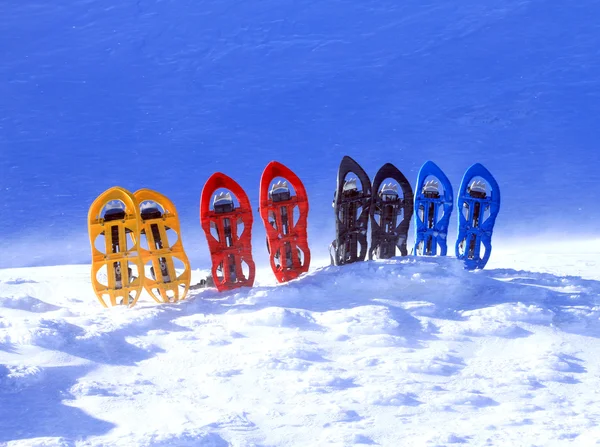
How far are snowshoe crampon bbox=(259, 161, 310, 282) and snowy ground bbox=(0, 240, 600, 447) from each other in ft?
0.79

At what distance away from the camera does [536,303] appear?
21.2 feet

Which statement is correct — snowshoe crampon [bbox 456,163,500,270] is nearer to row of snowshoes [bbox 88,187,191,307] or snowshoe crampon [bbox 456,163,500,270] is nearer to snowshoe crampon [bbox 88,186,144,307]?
row of snowshoes [bbox 88,187,191,307]

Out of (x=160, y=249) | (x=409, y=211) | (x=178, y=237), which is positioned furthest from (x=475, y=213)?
(x=160, y=249)

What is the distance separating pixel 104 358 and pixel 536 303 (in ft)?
10.2

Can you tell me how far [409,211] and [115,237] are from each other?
2.50 metres

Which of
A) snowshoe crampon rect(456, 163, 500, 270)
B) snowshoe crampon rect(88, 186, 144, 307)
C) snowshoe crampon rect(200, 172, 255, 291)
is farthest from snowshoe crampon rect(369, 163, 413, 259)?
snowshoe crampon rect(88, 186, 144, 307)

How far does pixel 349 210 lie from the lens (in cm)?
751

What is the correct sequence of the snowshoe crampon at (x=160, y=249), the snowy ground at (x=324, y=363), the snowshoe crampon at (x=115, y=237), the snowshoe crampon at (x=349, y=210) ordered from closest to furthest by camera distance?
the snowy ground at (x=324, y=363) < the snowshoe crampon at (x=115, y=237) < the snowshoe crampon at (x=160, y=249) < the snowshoe crampon at (x=349, y=210)

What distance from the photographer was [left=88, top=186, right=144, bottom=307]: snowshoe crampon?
6.90m

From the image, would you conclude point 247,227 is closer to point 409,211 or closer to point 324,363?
point 409,211

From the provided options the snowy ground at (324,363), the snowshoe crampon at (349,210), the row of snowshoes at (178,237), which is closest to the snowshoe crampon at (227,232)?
the row of snowshoes at (178,237)

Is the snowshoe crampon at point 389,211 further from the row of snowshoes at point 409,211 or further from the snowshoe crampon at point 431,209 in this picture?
the snowshoe crampon at point 431,209

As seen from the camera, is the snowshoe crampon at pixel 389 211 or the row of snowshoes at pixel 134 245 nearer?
the row of snowshoes at pixel 134 245

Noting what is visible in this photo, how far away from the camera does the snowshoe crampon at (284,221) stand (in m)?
7.30
